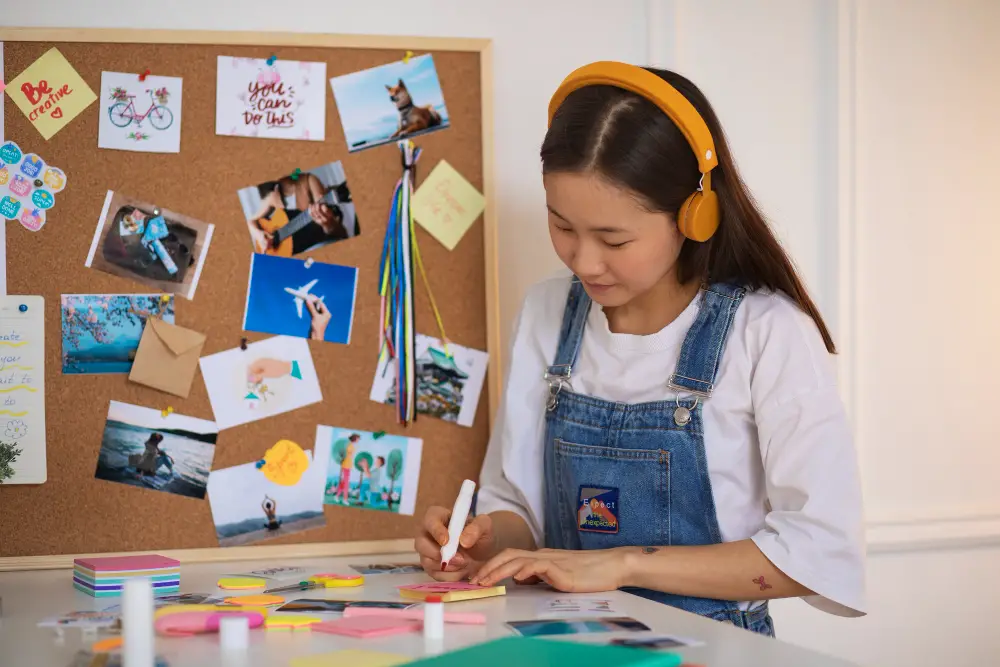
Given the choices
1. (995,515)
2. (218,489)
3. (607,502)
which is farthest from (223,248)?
(995,515)

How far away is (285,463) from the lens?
1677mm

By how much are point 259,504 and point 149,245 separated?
0.45 m

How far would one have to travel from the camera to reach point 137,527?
5.32 feet

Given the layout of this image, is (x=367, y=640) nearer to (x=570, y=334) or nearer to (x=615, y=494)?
(x=615, y=494)

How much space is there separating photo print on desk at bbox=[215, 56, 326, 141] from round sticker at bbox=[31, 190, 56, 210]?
275mm

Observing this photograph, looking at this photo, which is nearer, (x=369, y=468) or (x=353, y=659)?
(x=353, y=659)

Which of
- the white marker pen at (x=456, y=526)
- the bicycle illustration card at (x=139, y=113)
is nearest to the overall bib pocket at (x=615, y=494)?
the white marker pen at (x=456, y=526)

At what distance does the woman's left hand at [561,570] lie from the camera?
48.1 inches

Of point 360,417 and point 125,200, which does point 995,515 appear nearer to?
point 360,417

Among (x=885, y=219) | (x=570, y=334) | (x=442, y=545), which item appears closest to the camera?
(x=442, y=545)

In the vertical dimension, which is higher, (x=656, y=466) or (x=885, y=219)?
(x=885, y=219)

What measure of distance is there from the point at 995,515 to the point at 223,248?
58.5 inches

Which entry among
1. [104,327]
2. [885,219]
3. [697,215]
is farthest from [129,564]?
[885,219]

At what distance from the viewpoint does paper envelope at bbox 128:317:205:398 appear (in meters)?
1.62
